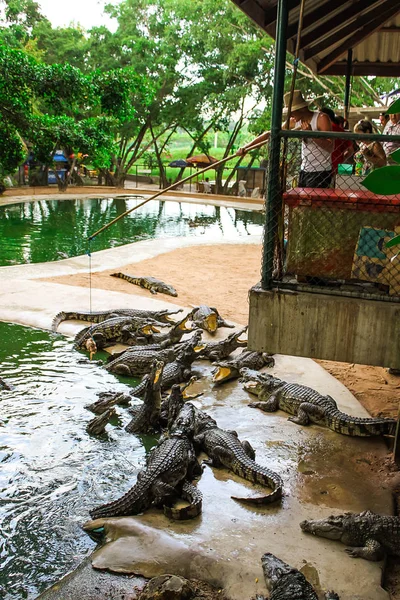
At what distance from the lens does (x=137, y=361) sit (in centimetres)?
A: 666

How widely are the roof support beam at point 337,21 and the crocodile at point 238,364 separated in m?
3.57

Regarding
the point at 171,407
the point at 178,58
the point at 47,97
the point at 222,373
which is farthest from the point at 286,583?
the point at 178,58

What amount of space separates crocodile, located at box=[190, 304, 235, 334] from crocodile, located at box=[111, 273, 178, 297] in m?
1.88

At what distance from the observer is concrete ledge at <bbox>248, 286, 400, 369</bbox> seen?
3.78 meters

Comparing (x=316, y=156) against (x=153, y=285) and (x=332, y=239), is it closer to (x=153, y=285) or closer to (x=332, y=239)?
(x=332, y=239)

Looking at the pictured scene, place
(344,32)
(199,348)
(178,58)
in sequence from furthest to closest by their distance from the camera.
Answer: (178,58) → (199,348) → (344,32)

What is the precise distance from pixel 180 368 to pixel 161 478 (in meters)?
2.47

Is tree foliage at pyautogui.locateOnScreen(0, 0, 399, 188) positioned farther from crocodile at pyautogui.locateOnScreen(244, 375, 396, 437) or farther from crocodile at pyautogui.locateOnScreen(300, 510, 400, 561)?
crocodile at pyautogui.locateOnScreen(300, 510, 400, 561)

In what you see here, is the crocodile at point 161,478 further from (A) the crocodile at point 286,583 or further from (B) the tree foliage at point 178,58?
(B) the tree foliage at point 178,58

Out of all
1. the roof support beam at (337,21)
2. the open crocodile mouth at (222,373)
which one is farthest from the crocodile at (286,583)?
the roof support beam at (337,21)

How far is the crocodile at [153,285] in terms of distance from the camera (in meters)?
10.1

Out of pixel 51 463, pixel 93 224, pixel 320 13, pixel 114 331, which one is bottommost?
pixel 51 463

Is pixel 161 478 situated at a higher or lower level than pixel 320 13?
lower

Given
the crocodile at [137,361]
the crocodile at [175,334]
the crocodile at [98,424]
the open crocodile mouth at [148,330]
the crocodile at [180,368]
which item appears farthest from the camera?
the open crocodile mouth at [148,330]
